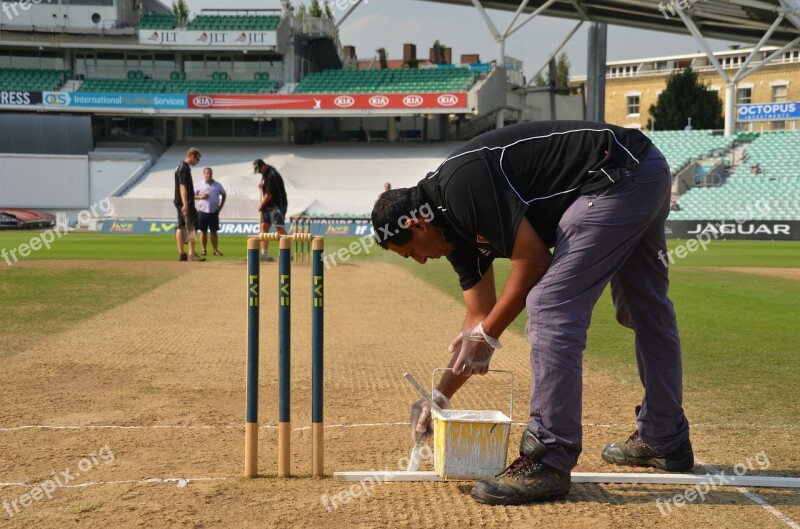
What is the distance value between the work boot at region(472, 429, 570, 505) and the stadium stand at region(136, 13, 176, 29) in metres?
53.1

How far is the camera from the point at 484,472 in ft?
14.3

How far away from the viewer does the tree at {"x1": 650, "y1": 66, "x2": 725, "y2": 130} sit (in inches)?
2982

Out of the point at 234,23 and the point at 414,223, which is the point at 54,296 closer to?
the point at 414,223

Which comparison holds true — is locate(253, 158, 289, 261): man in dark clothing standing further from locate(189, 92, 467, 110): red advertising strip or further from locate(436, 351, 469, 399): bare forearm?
locate(189, 92, 467, 110): red advertising strip

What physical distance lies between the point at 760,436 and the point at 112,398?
4569mm

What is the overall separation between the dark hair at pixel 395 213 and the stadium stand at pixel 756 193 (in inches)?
1406

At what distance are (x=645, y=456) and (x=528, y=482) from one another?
39.6 inches

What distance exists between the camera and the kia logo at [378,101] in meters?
49.0

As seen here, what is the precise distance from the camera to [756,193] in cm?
3959

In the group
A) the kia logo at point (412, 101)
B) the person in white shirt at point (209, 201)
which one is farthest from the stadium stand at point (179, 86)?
the person in white shirt at point (209, 201)

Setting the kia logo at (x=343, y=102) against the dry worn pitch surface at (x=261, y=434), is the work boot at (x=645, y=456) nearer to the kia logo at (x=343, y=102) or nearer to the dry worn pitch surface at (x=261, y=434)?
the dry worn pitch surface at (x=261, y=434)

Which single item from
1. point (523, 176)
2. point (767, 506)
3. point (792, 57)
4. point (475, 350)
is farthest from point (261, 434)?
point (792, 57)

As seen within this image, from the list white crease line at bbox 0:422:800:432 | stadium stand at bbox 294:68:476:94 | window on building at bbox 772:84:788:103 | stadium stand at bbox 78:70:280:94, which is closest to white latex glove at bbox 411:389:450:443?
white crease line at bbox 0:422:800:432

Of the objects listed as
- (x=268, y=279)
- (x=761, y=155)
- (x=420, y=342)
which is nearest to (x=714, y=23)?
(x=761, y=155)
